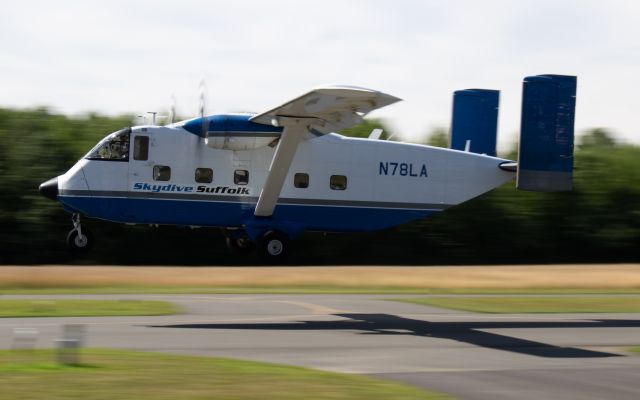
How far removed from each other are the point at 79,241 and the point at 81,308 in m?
5.07

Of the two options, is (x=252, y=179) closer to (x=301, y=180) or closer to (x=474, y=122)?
(x=301, y=180)

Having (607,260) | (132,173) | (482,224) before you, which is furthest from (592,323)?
(607,260)

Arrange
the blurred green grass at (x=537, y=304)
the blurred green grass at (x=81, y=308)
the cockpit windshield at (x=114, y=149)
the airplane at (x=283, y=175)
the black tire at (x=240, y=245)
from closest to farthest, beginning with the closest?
the blurred green grass at (x=81, y=308) < the blurred green grass at (x=537, y=304) < the airplane at (x=283, y=175) < the cockpit windshield at (x=114, y=149) < the black tire at (x=240, y=245)

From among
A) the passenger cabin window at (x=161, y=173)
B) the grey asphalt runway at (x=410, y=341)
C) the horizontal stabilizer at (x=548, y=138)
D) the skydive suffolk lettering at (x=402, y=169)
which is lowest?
the grey asphalt runway at (x=410, y=341)

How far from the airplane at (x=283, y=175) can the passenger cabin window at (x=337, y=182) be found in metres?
0.02

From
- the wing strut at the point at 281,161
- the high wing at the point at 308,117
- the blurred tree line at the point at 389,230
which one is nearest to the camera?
the high wing at the point at 308,117

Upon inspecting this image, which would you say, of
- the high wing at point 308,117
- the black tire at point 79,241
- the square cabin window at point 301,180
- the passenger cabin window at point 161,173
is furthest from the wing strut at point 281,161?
the black tire at point 79,241

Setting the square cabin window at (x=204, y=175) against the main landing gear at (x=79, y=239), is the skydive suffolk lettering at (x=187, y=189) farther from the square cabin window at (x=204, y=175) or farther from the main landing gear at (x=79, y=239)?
the main landing gear at (x=79, y=239)

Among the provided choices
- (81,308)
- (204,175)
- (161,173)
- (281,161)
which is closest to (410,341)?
(81,308)

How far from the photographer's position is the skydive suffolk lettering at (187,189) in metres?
22.7

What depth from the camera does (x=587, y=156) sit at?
40.3 meters

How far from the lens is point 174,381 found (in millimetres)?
10289

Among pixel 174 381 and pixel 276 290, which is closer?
pixel 174 381

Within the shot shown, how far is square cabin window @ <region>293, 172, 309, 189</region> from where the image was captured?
77.0 ft
